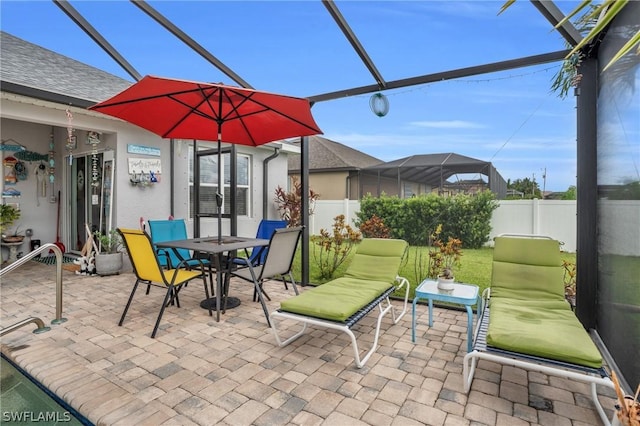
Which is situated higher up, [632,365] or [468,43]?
[468,43]

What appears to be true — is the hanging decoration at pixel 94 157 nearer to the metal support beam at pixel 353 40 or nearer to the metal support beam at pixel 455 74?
the metal support beam at pixel 455 74

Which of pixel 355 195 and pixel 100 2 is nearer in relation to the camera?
pixel 100 2

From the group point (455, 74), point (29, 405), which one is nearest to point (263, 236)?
point (29, 405)

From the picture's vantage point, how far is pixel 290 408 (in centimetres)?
234

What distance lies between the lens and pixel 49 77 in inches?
229

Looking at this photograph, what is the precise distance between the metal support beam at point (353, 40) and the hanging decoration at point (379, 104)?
123 mm

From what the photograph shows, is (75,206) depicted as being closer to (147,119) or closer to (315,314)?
(147,119)

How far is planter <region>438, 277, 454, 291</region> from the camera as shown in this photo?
3.40 m

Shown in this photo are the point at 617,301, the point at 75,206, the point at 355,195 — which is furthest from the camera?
the point at 355,195

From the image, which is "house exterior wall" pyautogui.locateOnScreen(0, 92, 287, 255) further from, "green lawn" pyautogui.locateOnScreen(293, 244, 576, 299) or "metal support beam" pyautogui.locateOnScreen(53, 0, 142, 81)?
"green lawn" pyautogui.locateOnScreen(293, 244, 576, 299)

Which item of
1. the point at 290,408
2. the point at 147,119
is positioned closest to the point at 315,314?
the point at 290,408

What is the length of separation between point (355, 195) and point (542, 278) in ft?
40.4

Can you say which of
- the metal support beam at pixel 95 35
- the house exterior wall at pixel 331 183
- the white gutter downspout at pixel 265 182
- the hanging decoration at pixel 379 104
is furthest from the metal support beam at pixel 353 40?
the house exterior wall at pixel 331 183

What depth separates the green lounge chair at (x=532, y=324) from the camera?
7.32 feet
